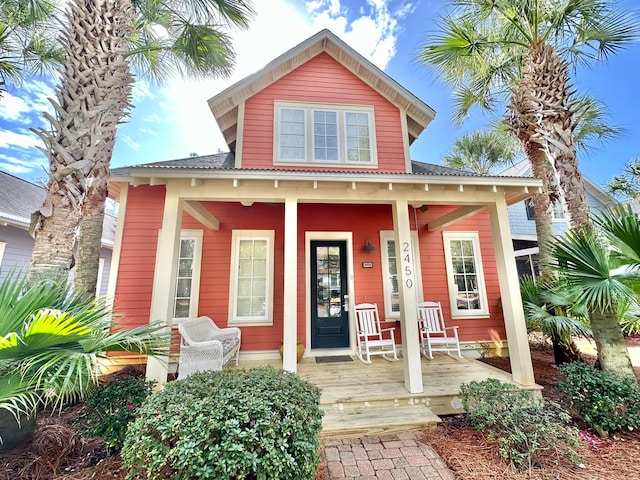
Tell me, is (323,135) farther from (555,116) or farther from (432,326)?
(432,326)

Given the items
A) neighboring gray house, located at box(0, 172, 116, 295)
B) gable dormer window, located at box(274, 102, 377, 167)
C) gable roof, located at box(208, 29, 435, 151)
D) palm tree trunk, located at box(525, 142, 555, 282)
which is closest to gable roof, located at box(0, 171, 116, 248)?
neighboring gray house, located at box(0, 172, 116, 295)

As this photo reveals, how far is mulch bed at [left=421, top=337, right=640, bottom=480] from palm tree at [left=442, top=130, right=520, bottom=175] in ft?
35.7

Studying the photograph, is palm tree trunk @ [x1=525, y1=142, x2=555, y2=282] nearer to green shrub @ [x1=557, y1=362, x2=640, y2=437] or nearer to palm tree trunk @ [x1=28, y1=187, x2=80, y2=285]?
green shrub @ [x1=557, y1=362, x2=640, y2=437]

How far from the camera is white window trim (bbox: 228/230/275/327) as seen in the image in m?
5.32

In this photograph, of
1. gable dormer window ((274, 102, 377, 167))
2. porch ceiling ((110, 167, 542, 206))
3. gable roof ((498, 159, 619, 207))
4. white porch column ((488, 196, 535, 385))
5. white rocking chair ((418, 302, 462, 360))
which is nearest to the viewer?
porch ceiling ((110, 167, 542, 206))

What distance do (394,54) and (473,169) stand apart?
6.27m

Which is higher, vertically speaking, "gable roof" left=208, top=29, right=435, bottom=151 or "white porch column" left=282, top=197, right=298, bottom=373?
"gable roof" left=208, top=29, right=435, bottom=151

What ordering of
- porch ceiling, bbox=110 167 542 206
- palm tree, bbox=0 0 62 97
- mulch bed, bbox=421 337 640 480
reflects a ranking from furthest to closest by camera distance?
palm tree, bbox=0 0 62 97 < porch ceiling, bbox=110 167 542 206 < mulch bed, bbox=421 337 640 480

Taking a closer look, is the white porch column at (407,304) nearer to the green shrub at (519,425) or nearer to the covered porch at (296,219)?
the covered porch at (296,219)

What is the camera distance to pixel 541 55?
15.5 ft

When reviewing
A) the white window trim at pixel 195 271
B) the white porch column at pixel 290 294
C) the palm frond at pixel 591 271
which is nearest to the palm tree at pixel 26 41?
the white window trim at pixel 195 271

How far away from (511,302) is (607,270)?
1147mm

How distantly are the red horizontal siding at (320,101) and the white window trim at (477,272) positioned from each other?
199cm

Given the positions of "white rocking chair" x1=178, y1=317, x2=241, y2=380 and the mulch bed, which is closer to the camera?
the mulch bed
